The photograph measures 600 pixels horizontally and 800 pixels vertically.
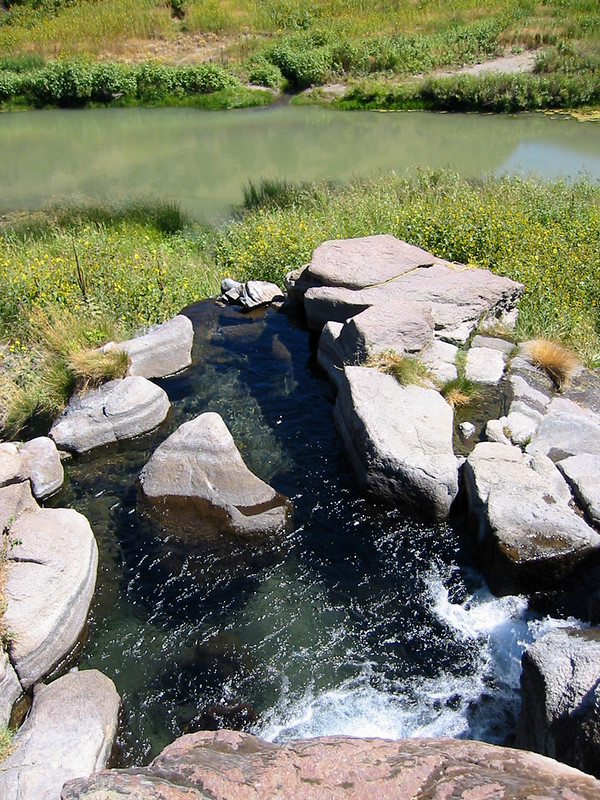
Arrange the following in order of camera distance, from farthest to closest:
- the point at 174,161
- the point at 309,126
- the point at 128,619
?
the point at 309,126, the point at 174,161, the point at 128,619

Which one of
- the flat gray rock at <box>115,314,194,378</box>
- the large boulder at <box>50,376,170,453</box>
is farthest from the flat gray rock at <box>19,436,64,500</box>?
the flat gray rock at <box>115,314,194,378</box>

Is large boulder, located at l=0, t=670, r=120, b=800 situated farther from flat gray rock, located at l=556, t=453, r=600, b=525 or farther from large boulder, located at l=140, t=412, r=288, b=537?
flat gray rock, located at l=556, t=453, r=600, b=525

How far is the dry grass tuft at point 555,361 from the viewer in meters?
8.40

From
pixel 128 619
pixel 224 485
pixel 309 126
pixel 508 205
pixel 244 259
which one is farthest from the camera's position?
pixel 309 126

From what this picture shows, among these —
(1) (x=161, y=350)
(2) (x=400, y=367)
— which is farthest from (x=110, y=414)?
(2) (x=400, y=367)

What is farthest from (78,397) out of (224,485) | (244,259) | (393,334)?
(244,259)

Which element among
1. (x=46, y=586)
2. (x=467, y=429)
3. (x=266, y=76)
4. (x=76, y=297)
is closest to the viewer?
(x=46, y=586)

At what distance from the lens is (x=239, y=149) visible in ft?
73.2

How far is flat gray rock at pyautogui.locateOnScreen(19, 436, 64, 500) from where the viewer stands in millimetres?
7105

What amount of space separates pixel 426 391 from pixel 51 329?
4992 millimetres

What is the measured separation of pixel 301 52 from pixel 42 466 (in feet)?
104

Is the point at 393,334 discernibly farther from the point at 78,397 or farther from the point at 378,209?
the point at 378,209

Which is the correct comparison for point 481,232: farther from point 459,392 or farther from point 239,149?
point 239,149

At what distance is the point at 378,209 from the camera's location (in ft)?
43.0
